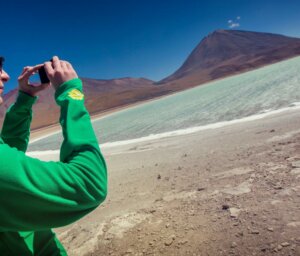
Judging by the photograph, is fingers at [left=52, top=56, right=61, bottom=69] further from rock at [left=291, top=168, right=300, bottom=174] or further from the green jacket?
rock at [left=291, top=168, right=300, bottom=174]

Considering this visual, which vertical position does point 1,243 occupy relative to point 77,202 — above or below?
below

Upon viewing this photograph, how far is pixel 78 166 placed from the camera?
1073mm

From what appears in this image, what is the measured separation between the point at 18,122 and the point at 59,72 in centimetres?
78

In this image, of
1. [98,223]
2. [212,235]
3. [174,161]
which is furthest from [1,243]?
[174,161]

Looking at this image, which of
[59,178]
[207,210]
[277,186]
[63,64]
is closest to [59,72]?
[63,64]

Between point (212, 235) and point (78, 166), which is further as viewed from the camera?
point (212, 235)

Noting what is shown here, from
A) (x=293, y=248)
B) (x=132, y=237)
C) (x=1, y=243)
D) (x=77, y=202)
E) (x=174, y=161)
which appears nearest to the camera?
(x=77, y=202)

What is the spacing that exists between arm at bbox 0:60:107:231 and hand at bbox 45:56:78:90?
0.19 meters

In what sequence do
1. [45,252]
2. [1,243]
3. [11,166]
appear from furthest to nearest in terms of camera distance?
[45,252], [1,243], [11,166]

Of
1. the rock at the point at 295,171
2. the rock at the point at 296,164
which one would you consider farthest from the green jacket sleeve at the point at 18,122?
the rock at the point at 296,164

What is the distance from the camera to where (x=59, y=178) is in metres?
1.02

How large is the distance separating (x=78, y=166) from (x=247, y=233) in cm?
251

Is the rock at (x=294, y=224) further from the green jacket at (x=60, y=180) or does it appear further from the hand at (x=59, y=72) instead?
the hand at (x=59, y=72)

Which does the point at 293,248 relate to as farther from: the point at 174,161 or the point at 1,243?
the point at 174,161
